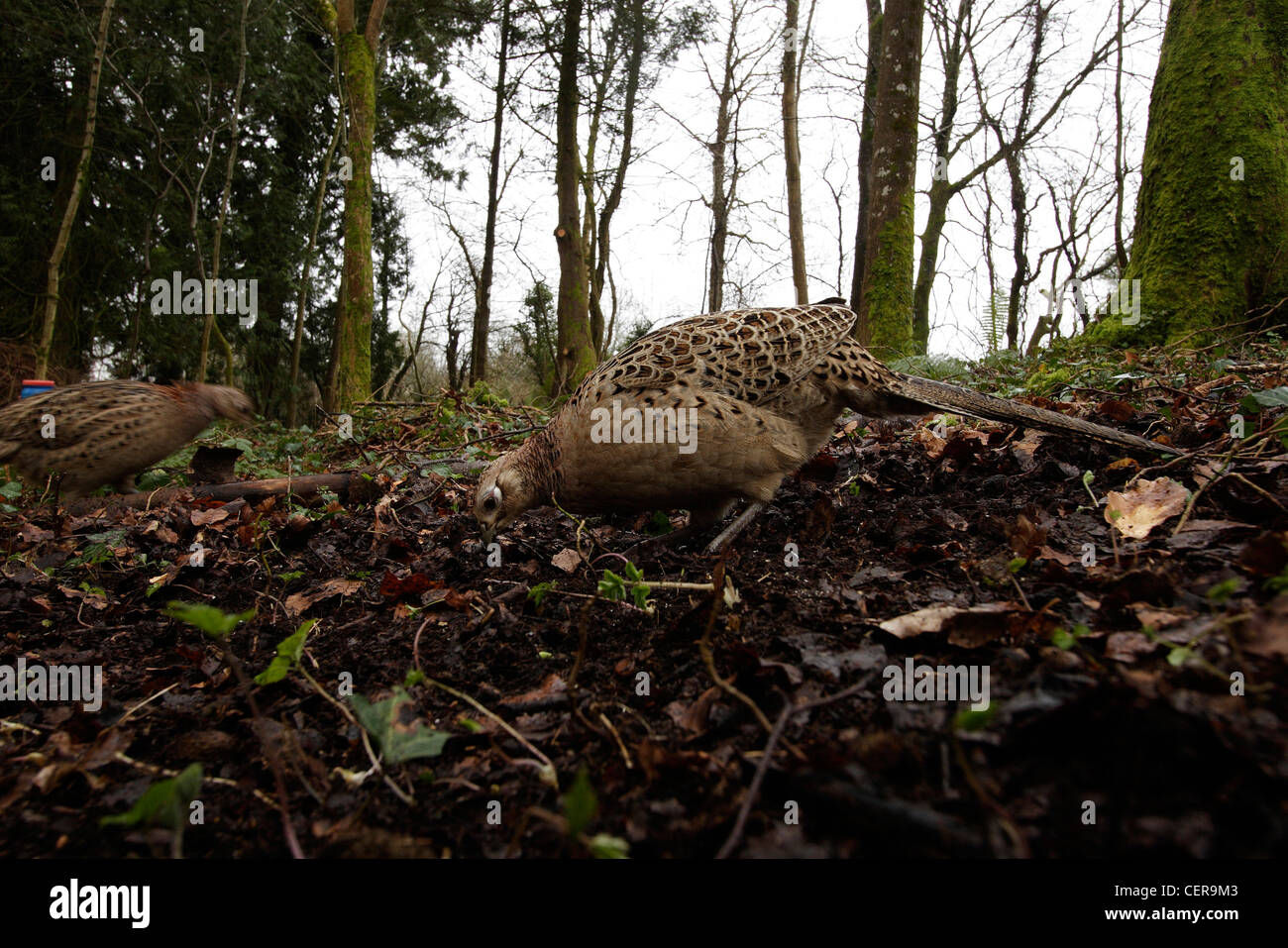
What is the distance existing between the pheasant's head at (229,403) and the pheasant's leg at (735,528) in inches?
231

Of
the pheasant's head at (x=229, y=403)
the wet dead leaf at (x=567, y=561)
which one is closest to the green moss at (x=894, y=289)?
the wet dead leaf at (x=567, y=561)

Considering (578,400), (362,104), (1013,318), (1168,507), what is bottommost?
(1168,507)

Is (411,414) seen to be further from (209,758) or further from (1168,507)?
(1168,507)

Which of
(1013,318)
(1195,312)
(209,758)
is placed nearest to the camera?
(209,758)

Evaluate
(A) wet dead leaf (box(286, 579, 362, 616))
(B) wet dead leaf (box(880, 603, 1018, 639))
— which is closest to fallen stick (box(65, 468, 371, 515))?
(A) wet dead leaf (box(286, 579, 362, 616))

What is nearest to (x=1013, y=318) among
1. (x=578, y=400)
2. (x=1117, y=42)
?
(x=1117, y=42)

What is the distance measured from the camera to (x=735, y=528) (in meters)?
3.51

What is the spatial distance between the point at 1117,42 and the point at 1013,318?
7.12m

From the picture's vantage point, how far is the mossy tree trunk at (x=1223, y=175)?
5.52 metres

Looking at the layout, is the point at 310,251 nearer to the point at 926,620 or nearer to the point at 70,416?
the point at 70,416

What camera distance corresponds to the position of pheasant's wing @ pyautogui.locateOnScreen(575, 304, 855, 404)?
3.45 meters

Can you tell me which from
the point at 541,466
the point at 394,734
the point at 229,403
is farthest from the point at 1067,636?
the point at 229,403

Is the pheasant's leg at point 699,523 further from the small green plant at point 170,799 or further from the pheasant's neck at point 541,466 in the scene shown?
the small green plant at point 170,799

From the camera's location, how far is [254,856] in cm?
143
